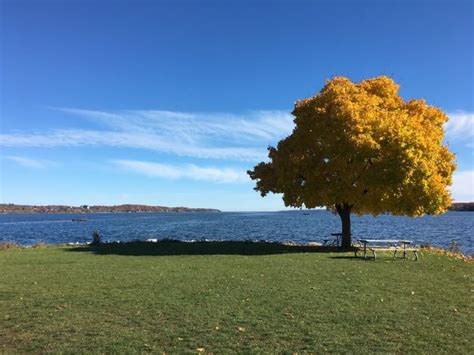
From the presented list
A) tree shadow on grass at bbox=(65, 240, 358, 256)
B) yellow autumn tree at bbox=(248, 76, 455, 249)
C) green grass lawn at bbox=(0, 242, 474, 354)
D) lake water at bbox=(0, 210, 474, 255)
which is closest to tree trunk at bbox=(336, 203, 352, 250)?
yellow autumn tree at bbox=(248, 76, 455, 249)

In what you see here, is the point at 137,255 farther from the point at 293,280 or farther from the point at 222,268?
the point at 293,280

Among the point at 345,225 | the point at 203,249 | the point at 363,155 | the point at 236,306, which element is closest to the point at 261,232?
the point at 345,225

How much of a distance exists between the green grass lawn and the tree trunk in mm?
6862

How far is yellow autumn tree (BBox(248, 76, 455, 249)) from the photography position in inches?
898

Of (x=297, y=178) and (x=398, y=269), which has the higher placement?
(x=297, y=178)

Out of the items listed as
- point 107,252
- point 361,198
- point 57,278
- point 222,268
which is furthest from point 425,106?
point 57,278

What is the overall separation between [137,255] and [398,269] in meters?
12.1

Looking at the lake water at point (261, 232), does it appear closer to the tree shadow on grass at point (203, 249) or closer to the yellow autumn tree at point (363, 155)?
the yellow autumn tree at point (363, 155)

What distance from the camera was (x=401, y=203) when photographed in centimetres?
2417

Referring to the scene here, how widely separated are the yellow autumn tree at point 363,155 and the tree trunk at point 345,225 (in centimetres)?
6

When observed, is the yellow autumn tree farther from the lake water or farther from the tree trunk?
the lake water

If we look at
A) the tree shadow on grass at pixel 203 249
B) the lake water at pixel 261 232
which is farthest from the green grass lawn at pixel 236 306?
the lake water at pixel 261 232

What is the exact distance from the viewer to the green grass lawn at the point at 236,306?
8.13 meters

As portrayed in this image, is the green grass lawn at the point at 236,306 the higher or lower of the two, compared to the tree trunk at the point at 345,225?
lower
